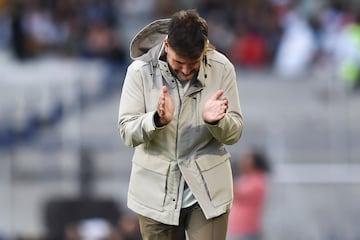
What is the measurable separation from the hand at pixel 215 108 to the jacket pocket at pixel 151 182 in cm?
40

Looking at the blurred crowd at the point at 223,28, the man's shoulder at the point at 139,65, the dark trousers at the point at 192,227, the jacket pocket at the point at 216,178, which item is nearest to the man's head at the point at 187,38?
the man's shoulder at the point at 139,65

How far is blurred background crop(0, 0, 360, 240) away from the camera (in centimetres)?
1727

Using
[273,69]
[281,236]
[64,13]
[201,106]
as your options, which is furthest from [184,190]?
[64,13]

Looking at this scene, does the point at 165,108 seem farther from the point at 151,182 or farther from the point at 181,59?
the point at 151,182

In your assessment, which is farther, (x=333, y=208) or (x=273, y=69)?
(x=273, y=69)

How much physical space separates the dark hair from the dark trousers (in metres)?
0.83

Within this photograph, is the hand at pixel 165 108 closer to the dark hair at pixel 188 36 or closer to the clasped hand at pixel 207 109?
the clasped hand at pixel 207 109

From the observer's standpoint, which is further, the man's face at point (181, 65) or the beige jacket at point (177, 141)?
the beige jacket at point (177, 141)

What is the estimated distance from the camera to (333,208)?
685 inches

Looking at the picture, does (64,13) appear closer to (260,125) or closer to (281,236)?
(260,125)

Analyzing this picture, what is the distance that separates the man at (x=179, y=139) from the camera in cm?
699

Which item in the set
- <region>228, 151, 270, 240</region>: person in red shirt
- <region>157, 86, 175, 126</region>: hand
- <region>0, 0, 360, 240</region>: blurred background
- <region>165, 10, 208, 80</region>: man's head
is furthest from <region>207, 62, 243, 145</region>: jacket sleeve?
<region>0, 0, 360, 240</region>: blurred background

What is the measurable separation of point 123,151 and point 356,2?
21.3ft

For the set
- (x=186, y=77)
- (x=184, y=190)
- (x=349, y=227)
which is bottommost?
(x=349, y=227)
